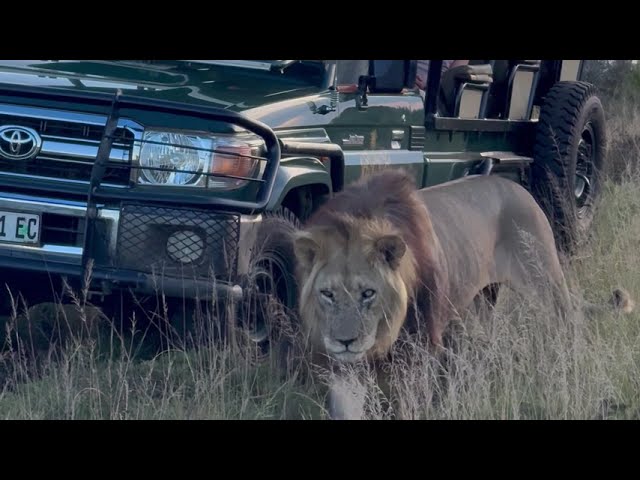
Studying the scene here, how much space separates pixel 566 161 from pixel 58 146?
13.0 feet

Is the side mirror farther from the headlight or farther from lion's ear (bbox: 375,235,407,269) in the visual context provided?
lion's ear (bbox: 375,235,407,269)

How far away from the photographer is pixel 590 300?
6.89 metres

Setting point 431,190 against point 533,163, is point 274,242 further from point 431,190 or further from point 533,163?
point 533,163

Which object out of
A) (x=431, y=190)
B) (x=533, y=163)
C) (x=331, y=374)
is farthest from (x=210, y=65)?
(x=533, y=163)

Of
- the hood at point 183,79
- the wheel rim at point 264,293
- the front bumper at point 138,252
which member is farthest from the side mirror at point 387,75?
the front bumper at point 138,252

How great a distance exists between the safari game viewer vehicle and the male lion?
13.5 inches

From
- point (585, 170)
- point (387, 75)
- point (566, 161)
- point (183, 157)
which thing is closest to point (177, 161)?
point (183, 157)

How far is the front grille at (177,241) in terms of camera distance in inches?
189

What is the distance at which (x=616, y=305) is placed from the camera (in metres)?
6.18

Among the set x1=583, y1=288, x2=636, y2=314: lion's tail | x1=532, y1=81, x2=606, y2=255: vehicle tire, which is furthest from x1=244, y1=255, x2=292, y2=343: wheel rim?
x1=532, y1=81, x2=606, y2=255: vehicle tire

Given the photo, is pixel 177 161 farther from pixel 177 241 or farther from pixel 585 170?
pixel 585 170

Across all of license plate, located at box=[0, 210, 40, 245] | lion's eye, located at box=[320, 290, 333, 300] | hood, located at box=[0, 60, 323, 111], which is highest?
hood, located at box=[0, 60, 323, 111]

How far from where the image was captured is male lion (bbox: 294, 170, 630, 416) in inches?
185

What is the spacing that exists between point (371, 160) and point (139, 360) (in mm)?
1722
